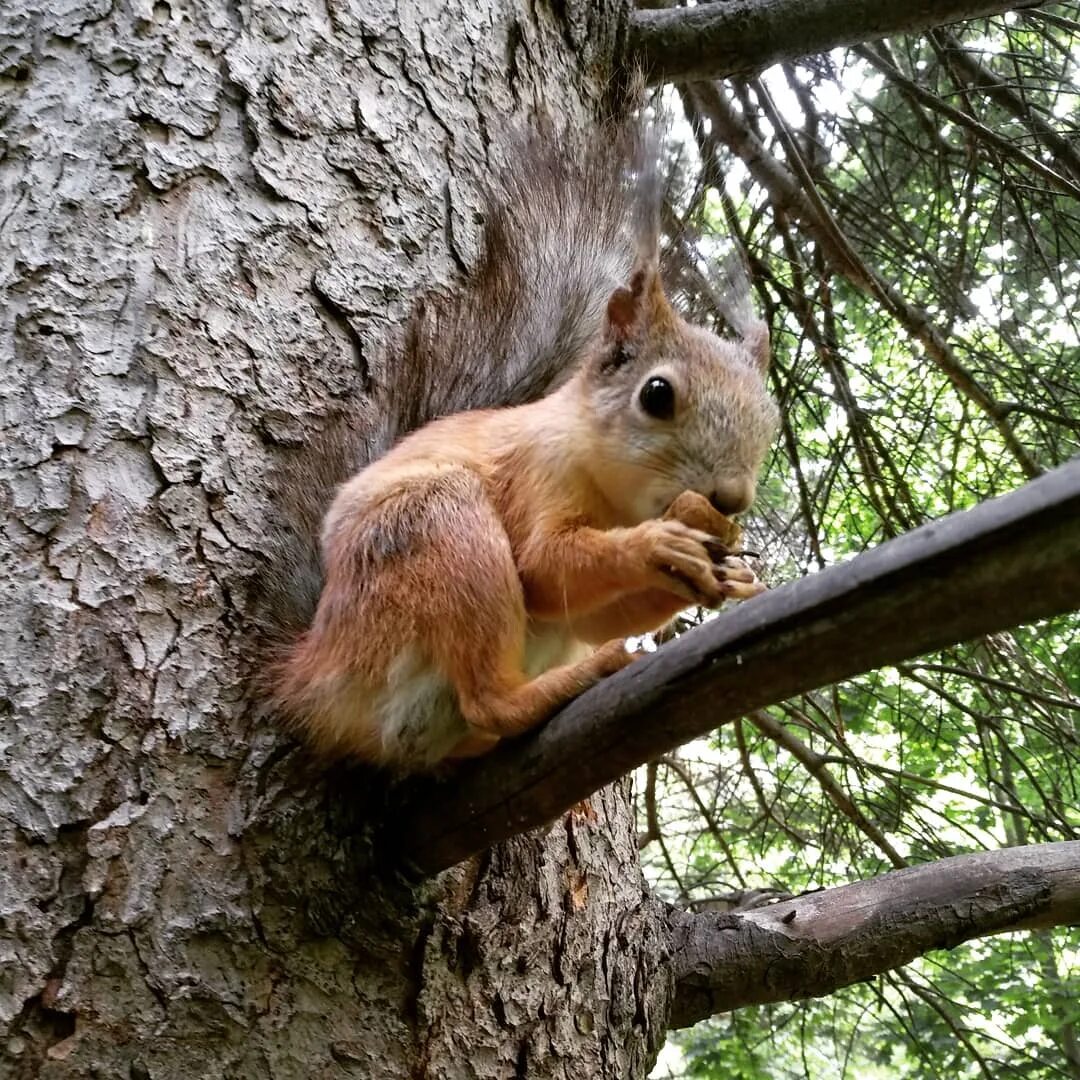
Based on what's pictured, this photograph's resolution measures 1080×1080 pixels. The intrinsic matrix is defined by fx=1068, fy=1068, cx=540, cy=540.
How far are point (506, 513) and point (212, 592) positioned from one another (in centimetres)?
34

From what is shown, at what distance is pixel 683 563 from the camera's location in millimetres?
955

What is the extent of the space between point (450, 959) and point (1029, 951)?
1948mm

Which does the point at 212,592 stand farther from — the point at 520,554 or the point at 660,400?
the point at 660,400

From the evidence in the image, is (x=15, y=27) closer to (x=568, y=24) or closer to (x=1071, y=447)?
(x=568, y=24)

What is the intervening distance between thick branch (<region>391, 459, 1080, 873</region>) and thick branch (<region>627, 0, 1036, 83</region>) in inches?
53.0

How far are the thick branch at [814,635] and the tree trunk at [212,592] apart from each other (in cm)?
26

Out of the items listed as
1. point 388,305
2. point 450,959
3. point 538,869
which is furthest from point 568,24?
point 450,959

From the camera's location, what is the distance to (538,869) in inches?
49.9

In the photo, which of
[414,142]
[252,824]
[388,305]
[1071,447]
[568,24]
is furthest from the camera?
[1071,447]

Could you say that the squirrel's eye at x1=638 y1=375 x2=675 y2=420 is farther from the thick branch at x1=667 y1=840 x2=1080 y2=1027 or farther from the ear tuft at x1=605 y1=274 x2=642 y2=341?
the thick branch at x1=667 y1=840 x2=1080 y2=1027

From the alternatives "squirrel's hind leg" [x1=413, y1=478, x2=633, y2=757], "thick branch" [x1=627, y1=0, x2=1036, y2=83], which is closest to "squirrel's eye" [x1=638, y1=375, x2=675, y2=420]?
"squirrel's hind leg" [x1=413, y1=478, x2=633, y2=757]

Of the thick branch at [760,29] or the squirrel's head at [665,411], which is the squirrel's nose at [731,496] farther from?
the thick branch at [760,29]

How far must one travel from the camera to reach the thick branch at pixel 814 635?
0.57 meters

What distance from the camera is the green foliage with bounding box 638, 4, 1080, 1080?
87.4 inches
